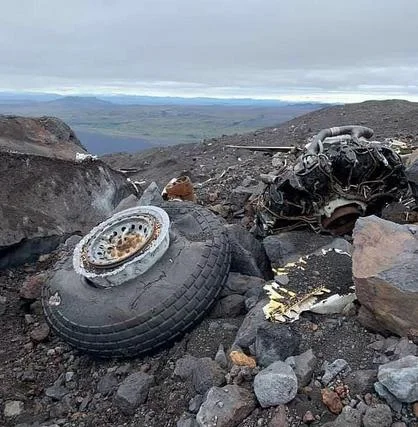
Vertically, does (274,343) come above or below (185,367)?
above

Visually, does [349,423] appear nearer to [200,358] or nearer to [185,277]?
[200,358]

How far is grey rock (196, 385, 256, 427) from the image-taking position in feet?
8.84

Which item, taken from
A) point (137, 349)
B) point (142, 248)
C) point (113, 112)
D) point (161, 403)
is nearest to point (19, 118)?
point (142, 248)

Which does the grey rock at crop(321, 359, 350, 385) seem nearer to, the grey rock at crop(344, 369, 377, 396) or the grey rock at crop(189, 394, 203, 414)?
the grey rock at crop(344, 369, 377, 396)

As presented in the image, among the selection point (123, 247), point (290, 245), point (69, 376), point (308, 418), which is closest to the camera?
point (308, 418)

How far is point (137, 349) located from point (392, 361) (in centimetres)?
157

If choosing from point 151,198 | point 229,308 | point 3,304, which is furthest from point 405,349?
Result: point 3,304

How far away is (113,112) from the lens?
9150 cm

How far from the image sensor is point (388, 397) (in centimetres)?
258

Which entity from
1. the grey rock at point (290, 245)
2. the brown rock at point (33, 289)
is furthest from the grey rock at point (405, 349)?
the brown rock at point (33, 289)

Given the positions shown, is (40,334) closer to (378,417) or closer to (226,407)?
(226,407)

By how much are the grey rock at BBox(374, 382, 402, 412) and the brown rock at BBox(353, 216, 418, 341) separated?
43 cm

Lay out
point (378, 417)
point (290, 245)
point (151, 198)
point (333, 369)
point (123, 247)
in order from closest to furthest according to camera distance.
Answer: point (378, 417), point (333, 369), point (123, 247), point (290, 245), point (151, 198)

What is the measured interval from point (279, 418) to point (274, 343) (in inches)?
18.7
